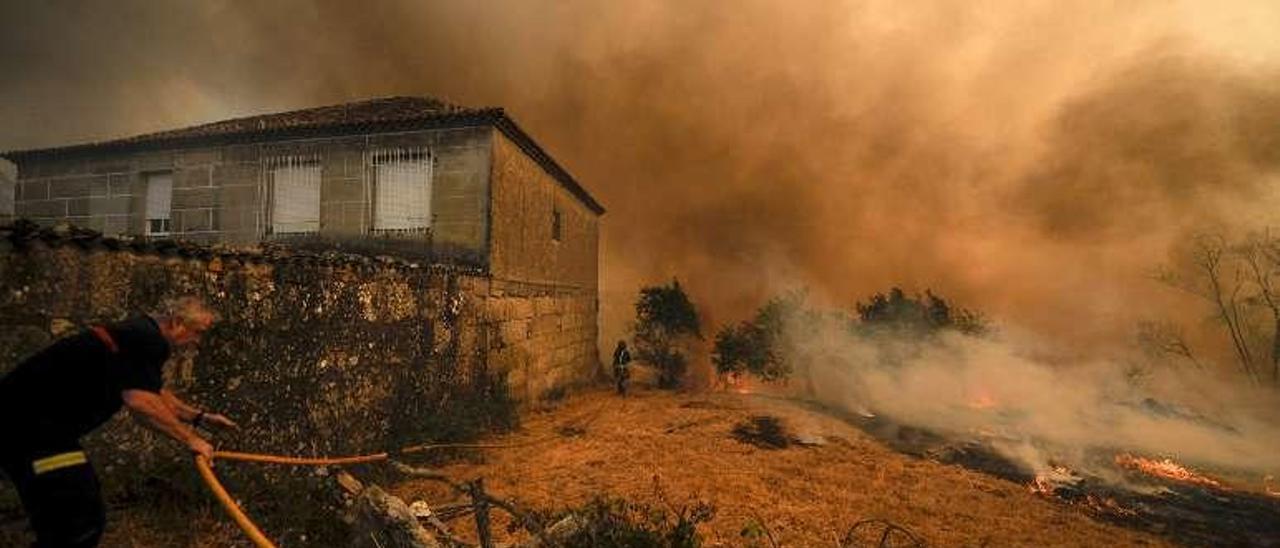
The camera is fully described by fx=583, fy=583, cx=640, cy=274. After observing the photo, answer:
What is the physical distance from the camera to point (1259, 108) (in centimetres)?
2008

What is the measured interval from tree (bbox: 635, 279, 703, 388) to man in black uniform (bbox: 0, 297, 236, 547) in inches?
667

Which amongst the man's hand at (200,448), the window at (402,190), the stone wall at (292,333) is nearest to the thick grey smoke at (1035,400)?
the stone wall at (292,333)

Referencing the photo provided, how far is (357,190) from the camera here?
1289 centimetres

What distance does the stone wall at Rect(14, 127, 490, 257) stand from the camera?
12.3 metres

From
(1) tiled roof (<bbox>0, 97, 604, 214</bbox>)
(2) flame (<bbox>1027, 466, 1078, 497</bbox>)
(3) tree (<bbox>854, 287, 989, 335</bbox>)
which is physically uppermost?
(1) tiled roof (<bbox>0, 97, 604, 214</bbox>)

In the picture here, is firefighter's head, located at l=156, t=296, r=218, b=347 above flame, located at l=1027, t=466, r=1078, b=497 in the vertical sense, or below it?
above

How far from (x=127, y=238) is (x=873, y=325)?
18027 mm

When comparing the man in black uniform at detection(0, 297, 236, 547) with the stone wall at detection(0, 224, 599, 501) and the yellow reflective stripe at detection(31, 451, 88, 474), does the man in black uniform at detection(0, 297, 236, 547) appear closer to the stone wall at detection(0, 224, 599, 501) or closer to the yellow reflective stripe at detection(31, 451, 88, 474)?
the yellow reflective stripe at detection(31, 451, 88, 474)

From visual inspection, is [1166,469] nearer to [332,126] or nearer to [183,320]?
[183,320]

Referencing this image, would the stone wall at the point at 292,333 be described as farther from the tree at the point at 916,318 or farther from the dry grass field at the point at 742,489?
the tree at the point at 916,318

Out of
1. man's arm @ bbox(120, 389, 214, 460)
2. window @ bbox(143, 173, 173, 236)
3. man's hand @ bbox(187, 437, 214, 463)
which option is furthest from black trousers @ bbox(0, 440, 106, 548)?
window @ bbox(143, 173, 173, 236)

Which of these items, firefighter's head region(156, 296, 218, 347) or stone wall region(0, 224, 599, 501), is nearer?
firefighter's head region(156, 296, 218, 347)

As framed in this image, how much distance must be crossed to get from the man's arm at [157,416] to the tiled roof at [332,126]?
9.65 meters

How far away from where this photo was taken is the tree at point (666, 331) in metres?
20.0
